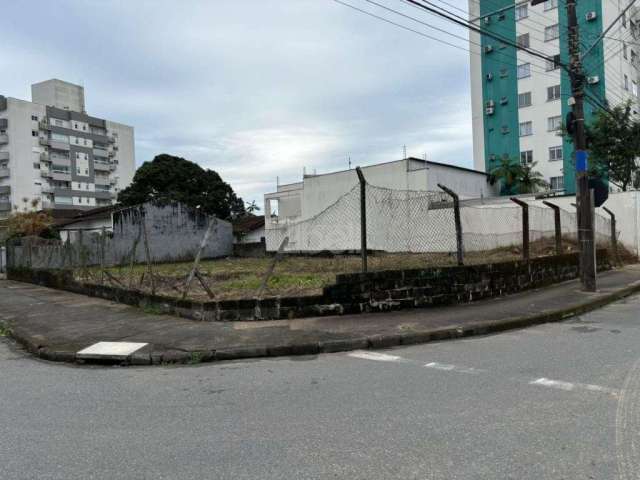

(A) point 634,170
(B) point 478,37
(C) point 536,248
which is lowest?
(C) point 536,248

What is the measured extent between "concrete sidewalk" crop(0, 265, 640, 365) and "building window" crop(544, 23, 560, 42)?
37404mm

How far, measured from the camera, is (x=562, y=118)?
40875 millimetres

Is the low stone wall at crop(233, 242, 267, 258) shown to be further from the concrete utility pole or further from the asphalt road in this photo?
the asphalt road

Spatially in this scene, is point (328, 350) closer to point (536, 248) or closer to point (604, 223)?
point (536, 248)

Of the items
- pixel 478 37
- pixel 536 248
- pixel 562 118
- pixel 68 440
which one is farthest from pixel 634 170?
A: pixel 68 440

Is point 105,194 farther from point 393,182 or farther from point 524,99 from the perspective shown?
point 524,99

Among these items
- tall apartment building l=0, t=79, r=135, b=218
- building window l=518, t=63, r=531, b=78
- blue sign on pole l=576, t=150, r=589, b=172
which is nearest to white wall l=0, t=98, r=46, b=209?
tall apartment building l=0, t=79, r=135, b=218

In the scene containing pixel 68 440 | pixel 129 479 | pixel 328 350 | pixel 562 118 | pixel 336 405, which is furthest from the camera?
pixel 562 118

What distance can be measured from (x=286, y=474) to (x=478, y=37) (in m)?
53.5

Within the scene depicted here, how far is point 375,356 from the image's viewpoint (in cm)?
664

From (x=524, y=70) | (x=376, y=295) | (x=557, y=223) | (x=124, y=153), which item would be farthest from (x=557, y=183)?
(x=124, y=153)

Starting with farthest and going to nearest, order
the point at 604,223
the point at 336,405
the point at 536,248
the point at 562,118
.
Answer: the point at 562,118, the point at 604,223, the point at 536,248, the point at 336,405

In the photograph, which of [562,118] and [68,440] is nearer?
[68,440]

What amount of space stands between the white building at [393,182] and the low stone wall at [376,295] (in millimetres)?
17685
